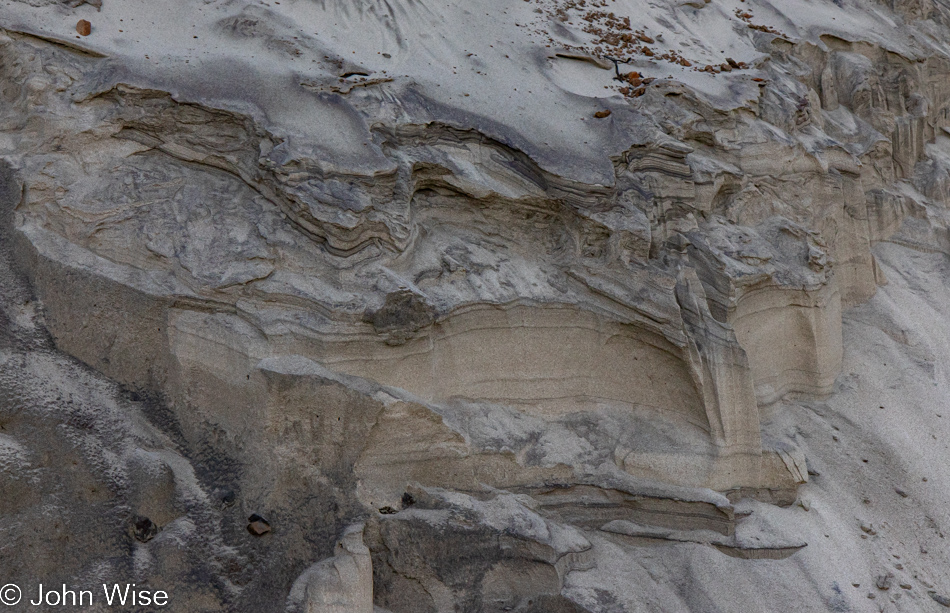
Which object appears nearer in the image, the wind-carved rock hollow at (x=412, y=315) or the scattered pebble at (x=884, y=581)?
the wind-carved rock hollow at (x=412, y=315)

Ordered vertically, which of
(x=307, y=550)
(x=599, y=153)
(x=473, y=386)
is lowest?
(x=307, y=550)

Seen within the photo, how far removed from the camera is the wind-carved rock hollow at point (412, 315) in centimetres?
535

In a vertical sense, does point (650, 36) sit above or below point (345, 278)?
above

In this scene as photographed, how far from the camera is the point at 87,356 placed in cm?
552

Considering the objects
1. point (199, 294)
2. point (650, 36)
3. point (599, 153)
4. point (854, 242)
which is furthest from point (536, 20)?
point (199, 294)

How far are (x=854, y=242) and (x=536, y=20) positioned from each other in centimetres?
328

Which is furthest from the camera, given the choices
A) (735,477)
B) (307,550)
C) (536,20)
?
(536,20)

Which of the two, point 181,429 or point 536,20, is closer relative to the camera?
point 181,429

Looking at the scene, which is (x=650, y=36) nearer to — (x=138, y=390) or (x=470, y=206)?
(x=470, y=206)

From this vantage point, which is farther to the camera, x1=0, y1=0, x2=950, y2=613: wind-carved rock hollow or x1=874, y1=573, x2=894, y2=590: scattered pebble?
x1=874, y1=573, x2=894, y2=590: scattered pebble

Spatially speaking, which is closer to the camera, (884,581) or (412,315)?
(412,315)

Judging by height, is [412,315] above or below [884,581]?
above

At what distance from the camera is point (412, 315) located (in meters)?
5.56

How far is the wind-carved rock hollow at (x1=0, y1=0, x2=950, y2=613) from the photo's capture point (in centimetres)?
535
